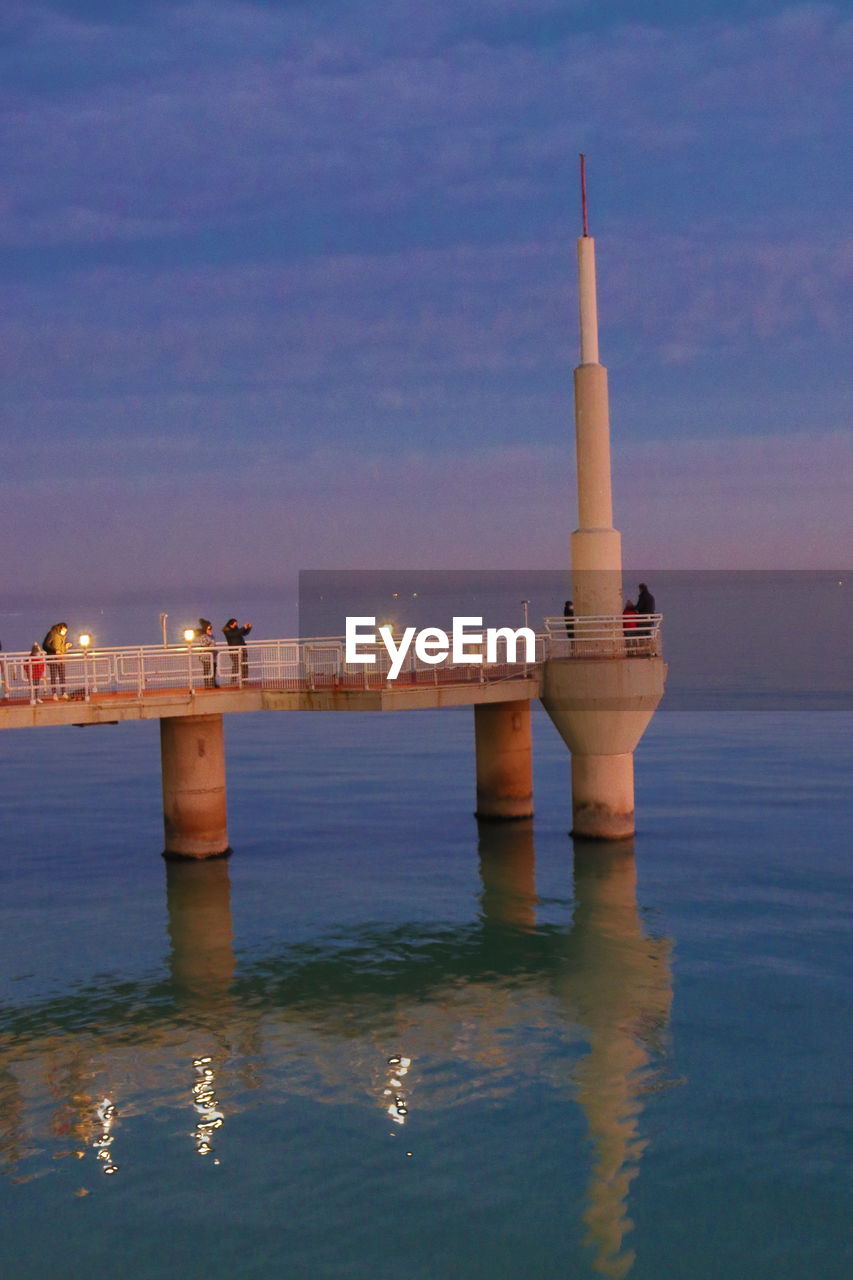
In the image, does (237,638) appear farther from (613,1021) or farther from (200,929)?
(613,1021)

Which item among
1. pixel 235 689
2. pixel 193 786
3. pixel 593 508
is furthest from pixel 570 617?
pixel 193 786

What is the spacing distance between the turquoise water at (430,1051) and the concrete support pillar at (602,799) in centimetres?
91

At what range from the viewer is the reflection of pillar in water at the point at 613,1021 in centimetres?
1739

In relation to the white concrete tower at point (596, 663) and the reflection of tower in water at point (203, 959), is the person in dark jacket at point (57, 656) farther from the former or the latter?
the white concrete tower at point (596, 663)

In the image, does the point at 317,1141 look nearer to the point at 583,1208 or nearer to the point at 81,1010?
the point at 583,1208

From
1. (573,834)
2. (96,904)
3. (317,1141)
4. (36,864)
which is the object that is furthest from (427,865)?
(317,1141)

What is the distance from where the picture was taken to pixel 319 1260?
16125 millimetres

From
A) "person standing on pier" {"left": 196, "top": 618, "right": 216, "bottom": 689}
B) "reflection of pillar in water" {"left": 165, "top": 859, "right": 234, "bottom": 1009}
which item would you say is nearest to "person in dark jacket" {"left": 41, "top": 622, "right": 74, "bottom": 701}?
"person standing on pier" {"left": 196, "top": 618, "right": 216, "bottom": 689}

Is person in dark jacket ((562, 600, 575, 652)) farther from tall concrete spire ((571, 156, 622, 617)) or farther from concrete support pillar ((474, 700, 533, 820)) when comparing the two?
concrete support pillar ((474, 700, 533, 820))

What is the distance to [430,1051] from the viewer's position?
893 inches

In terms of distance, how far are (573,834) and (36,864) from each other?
1650 cm

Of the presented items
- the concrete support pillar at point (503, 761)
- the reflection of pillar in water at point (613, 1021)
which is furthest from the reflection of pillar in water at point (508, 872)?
the reflection of pillar in water at point (613, 1021)

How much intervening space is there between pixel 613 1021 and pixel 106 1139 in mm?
9698

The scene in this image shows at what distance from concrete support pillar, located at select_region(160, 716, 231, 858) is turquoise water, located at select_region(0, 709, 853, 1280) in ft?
3.09
